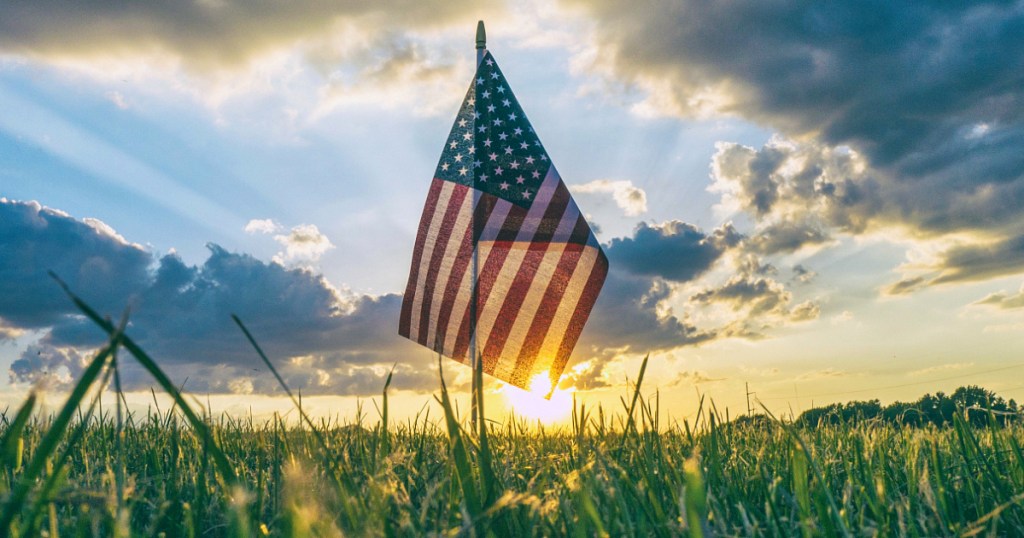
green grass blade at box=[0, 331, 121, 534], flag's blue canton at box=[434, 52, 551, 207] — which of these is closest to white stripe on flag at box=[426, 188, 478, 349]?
flag's blue canton at box=[434, 52, 551, 207]

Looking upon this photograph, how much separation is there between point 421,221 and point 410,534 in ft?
27.5

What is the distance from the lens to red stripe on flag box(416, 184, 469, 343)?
380 inches

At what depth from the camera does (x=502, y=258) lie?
382 inches

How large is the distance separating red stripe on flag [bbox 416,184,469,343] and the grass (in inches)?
217

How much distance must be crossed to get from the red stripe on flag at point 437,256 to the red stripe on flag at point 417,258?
164 millimetres

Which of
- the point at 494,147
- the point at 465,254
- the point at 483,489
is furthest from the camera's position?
the point at 494,147

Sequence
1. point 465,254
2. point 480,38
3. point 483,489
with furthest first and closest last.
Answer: point 480,38 → point 465,254 → point 483,489

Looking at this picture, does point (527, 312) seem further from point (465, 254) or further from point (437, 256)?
point (437, 256)

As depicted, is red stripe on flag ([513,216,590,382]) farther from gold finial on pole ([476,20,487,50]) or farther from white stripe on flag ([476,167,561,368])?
gold finial on pole ([476,20,487,50])

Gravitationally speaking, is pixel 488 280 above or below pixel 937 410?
above

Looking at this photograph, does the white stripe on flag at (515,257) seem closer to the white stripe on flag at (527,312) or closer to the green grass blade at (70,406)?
the white stripe on flag at (527,312)

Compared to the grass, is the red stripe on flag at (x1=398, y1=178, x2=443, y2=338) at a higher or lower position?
higher

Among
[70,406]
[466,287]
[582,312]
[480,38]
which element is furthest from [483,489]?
[480,38]

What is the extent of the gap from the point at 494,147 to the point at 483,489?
8125mm
